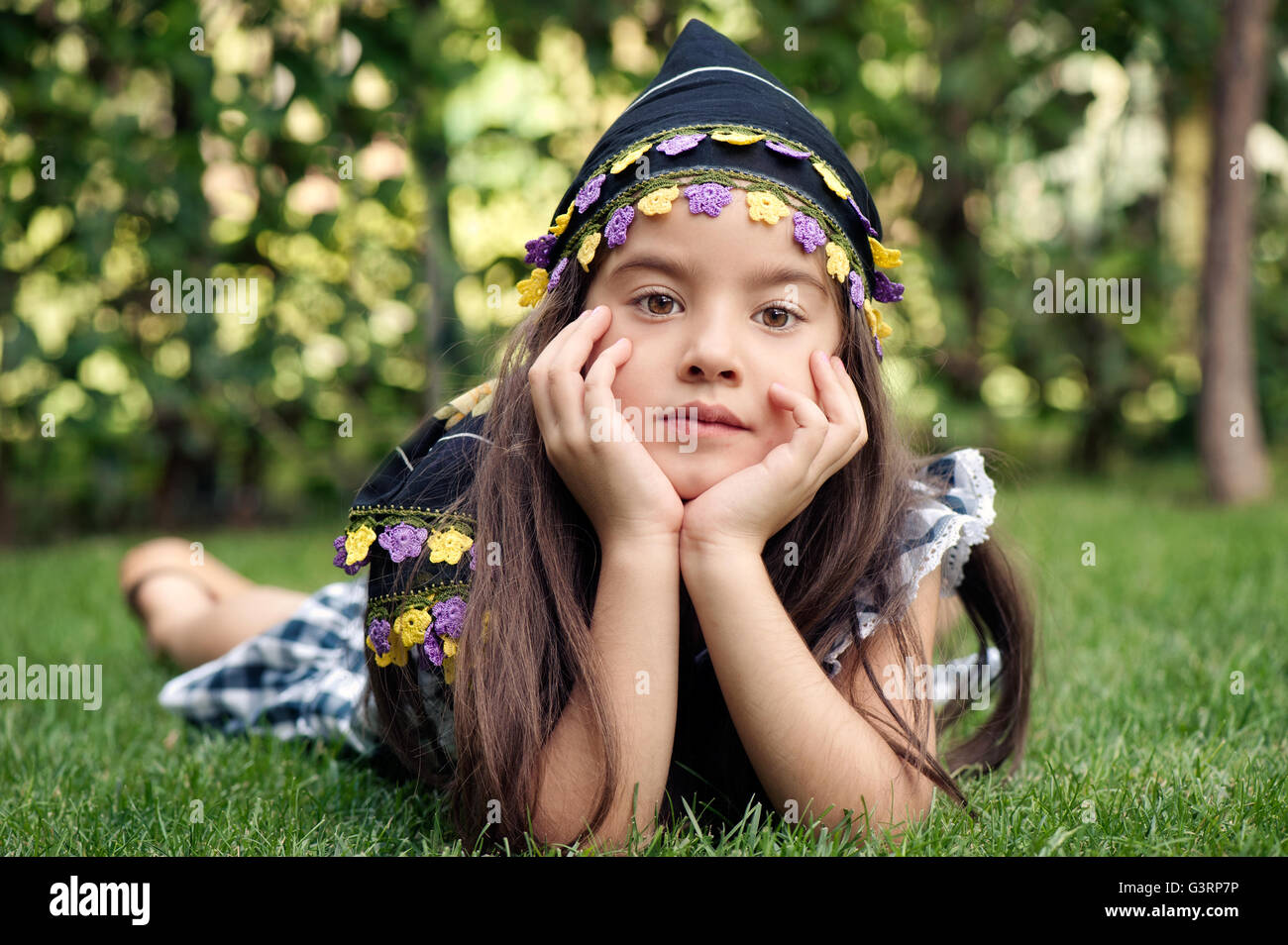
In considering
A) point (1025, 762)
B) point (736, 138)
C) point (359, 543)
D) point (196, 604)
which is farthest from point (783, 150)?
point (196, 604)

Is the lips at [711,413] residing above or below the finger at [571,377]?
below

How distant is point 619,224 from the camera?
5.63ft

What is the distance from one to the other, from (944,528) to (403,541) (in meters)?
0.86

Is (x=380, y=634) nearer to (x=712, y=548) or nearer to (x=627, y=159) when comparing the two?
(x=712, y=548)

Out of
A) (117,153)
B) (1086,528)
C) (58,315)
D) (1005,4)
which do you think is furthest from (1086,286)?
(58,315)

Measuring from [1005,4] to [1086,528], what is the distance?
3629mm

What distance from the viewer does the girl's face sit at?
5.33 ft

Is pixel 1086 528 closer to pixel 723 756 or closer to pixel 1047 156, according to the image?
pixel 1047 156

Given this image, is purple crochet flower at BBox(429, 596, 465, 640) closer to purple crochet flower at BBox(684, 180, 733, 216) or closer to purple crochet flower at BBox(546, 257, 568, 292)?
purple crochet flower at BBox(546, 257, 568, 292)

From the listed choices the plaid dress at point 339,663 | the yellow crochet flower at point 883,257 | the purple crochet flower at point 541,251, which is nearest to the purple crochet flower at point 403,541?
the plaid dress at point 339,663

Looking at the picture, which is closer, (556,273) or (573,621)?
(573,621)

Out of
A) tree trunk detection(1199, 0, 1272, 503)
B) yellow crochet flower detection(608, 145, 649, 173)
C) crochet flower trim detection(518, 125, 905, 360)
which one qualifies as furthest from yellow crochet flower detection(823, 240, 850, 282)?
tree trunk detection(1199, 0, 1272, 503)

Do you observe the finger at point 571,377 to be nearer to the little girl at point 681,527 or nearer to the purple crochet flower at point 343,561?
the little girl at point 681,527

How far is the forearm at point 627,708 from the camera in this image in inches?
61.7
